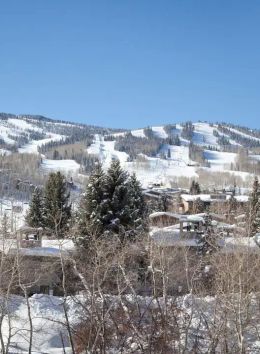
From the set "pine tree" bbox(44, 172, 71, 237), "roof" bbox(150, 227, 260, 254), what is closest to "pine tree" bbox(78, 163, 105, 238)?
"roof" bbox(150, 227, 260, 254)

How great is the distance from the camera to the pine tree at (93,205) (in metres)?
29.4

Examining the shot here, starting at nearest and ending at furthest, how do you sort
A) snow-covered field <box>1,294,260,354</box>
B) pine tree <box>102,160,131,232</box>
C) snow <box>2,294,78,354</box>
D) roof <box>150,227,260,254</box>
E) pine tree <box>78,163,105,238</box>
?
snow-covered field <box>1,294,260,354</box> < snow <box>2,294,78,354</box> < roof <box>150,227,260,254</box> < pine tree <box>78,163,105,238</box> < pine tree <box>102,160,131,232</box>

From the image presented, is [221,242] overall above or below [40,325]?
above

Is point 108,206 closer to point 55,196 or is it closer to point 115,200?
point 115,200

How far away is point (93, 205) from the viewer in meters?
30.2

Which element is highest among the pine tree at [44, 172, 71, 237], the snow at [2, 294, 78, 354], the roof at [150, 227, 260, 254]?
the pine tree at [44, 172, 71, 237]

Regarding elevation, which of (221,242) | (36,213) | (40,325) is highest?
(36,213)

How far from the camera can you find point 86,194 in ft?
99.5

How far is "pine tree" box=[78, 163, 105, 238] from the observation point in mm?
Answer: 29444

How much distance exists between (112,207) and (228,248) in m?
7.17

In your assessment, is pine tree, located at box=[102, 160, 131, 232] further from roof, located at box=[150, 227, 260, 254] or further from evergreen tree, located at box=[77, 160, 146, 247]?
roof, located at box=[150, 227, 260, 254]

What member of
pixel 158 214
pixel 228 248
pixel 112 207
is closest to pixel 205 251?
pixel 228 248

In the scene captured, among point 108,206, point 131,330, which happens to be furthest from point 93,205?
point 131,330

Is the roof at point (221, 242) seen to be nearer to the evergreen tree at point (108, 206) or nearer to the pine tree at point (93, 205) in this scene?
the evergreen tree at point (108, 206)
